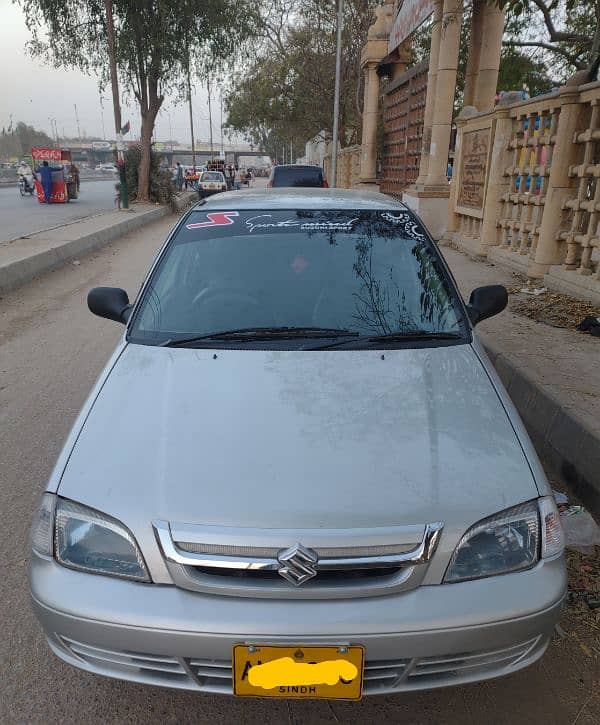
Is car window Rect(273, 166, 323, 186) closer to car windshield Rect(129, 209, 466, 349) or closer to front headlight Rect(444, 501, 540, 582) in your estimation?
car windshield Rect(129, 209, 466, 349)

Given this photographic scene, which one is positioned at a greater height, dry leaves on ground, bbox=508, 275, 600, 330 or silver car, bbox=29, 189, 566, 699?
silver car, bbox=29, 189, 566, 699

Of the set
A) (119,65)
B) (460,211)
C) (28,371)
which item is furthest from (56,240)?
(119,65)

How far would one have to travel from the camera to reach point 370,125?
1909cm

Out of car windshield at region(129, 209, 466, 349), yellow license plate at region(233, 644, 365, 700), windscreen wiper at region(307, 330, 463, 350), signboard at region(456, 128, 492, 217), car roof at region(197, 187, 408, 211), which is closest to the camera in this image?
yellow license plate at region(233, 644, 365, 700)

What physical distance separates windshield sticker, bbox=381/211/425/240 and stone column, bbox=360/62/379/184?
17.2 meters

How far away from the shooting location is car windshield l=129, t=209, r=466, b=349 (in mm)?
2629

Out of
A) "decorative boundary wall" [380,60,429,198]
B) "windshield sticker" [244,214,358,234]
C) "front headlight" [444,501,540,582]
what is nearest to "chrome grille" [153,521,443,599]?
"front headlight" [444,501,540,582]

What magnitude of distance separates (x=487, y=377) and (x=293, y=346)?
0.79m

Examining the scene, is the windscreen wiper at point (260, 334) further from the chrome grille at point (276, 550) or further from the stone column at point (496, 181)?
the stone column at point (496, 181)

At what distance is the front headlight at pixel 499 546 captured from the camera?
168 cm

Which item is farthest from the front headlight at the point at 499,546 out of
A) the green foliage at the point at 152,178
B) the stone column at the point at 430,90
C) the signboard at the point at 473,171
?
the green foliage at the point at 152,178

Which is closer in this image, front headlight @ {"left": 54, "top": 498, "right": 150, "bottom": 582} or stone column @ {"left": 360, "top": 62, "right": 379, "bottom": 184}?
front headlight @ {"left": 54, "top": 498, "right": 150, "bottom": 582}

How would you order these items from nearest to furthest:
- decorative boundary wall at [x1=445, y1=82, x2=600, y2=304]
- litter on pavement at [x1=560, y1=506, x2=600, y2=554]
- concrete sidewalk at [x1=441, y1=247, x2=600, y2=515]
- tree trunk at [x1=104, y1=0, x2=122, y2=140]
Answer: litter on pavement at [x1=560, y1=506, x2=600, y2=554] → concrete sidewalk at [x1=441, y1=247, x2=600, y2=515] → decorative boundary wall at [x1=445, y1=82, x2=600, y2=304] → tree trunk at [x1=104, y1=0, x2=122, y2=140]

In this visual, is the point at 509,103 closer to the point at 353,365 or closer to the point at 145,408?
the point at 353,365
